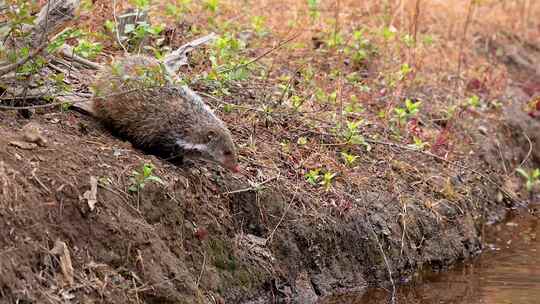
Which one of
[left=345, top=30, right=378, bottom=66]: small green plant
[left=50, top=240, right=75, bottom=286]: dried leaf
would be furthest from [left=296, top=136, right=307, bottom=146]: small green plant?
[left=50, top=240, right=75, bottom=286]: dried leaf

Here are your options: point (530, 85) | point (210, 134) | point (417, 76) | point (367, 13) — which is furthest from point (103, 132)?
point (530, 85)

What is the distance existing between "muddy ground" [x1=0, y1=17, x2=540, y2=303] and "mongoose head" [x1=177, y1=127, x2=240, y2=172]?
12 centimetres

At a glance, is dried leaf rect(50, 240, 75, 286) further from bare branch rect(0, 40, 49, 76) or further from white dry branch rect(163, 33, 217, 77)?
white dry branch rect(163, 33, 217, 77)

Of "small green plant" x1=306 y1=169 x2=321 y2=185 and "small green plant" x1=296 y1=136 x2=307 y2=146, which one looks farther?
"small green plant" x1=296 y1=136 x2=307 y2=146

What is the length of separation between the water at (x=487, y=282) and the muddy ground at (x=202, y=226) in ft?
0.49

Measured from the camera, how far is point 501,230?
871 cm

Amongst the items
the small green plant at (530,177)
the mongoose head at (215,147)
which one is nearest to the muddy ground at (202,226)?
the mongoose head at (215,147)

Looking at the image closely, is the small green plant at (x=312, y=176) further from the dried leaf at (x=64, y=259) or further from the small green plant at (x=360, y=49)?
the small green plant at (x=360, y=49)

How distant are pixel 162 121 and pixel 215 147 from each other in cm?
39

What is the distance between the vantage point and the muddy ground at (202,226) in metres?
4.74

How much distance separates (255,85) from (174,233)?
278 cm

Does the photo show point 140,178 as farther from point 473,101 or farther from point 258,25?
point 473,101

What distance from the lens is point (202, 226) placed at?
19.0ft

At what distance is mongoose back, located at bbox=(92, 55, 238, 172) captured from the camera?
20.0 feet
